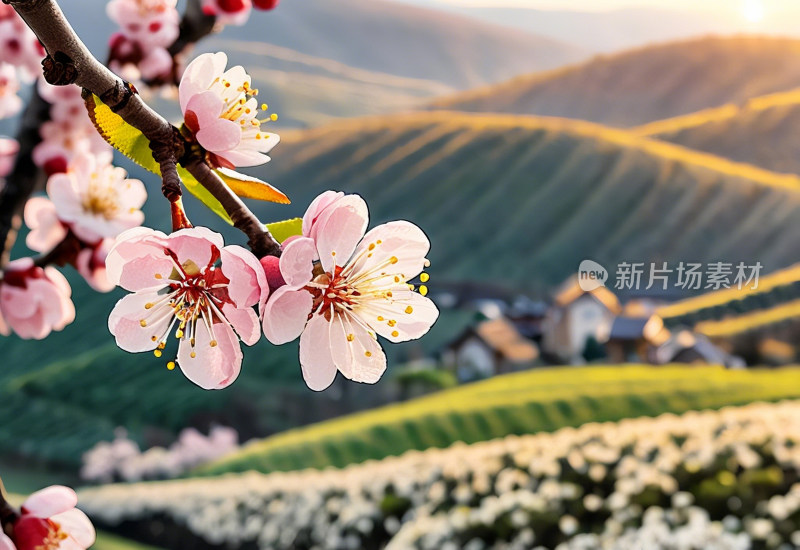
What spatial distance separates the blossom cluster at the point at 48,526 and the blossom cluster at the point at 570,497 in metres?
0.88

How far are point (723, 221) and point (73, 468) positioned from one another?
312 cm

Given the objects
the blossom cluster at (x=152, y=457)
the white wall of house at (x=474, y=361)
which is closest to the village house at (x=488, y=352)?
the white wall of house at (x=474, y=361)

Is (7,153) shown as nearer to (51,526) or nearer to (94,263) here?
(94,263)

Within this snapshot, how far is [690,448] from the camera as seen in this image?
1.21m

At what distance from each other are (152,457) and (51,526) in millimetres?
2604

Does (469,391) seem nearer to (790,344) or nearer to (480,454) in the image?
(790,344)

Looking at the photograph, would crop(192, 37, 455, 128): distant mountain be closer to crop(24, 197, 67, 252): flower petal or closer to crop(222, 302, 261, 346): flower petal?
crop(24, 197, 67, 252): flower petal

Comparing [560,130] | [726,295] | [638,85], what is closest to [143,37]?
[726,295]

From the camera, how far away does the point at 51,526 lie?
205 mm

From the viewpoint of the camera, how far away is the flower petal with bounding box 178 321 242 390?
0.13m

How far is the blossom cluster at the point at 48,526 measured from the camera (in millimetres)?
202

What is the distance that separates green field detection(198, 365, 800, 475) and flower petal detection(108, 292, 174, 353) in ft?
6.16

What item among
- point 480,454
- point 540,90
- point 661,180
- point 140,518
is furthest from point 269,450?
point 540,90

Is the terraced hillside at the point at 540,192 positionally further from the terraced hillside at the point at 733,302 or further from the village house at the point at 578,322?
the village house at the point at 578,322
